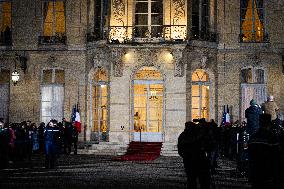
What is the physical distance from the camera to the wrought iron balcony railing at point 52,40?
32.1 meters

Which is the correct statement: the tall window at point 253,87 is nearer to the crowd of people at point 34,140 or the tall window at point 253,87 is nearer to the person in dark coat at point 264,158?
the crowd of people at point 34,140

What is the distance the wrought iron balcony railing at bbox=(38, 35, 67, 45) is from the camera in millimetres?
32094

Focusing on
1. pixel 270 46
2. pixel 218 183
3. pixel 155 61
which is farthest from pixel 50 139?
pixel 270 46

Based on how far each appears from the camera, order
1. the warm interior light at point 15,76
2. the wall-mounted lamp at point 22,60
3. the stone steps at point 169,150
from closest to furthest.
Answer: the stone steps at point 169,150
the warm interior light at point 15,76
the wall-mounted lamp at point 22,60

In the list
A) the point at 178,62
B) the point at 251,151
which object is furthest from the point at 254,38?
the point at 251,151

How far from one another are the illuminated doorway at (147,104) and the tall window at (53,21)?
4.96m

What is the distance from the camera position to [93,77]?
→ 103ft

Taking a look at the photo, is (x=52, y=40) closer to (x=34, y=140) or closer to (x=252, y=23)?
(x=34, y=140)

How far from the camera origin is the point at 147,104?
30.7m

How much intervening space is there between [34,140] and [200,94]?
8714mm

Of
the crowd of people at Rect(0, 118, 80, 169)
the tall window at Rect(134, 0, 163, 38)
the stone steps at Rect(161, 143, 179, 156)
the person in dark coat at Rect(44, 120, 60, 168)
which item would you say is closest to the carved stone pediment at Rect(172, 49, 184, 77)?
the tall window at Rect(134, 0, 163, 38)

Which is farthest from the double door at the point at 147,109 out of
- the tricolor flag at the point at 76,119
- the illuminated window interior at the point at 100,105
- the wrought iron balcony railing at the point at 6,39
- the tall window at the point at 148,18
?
the wrought iron balcony railing at the point at 6,39

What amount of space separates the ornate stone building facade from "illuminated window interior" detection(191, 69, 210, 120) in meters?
0.05

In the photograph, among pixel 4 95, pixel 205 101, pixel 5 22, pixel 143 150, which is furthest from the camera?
pixel 5 22
